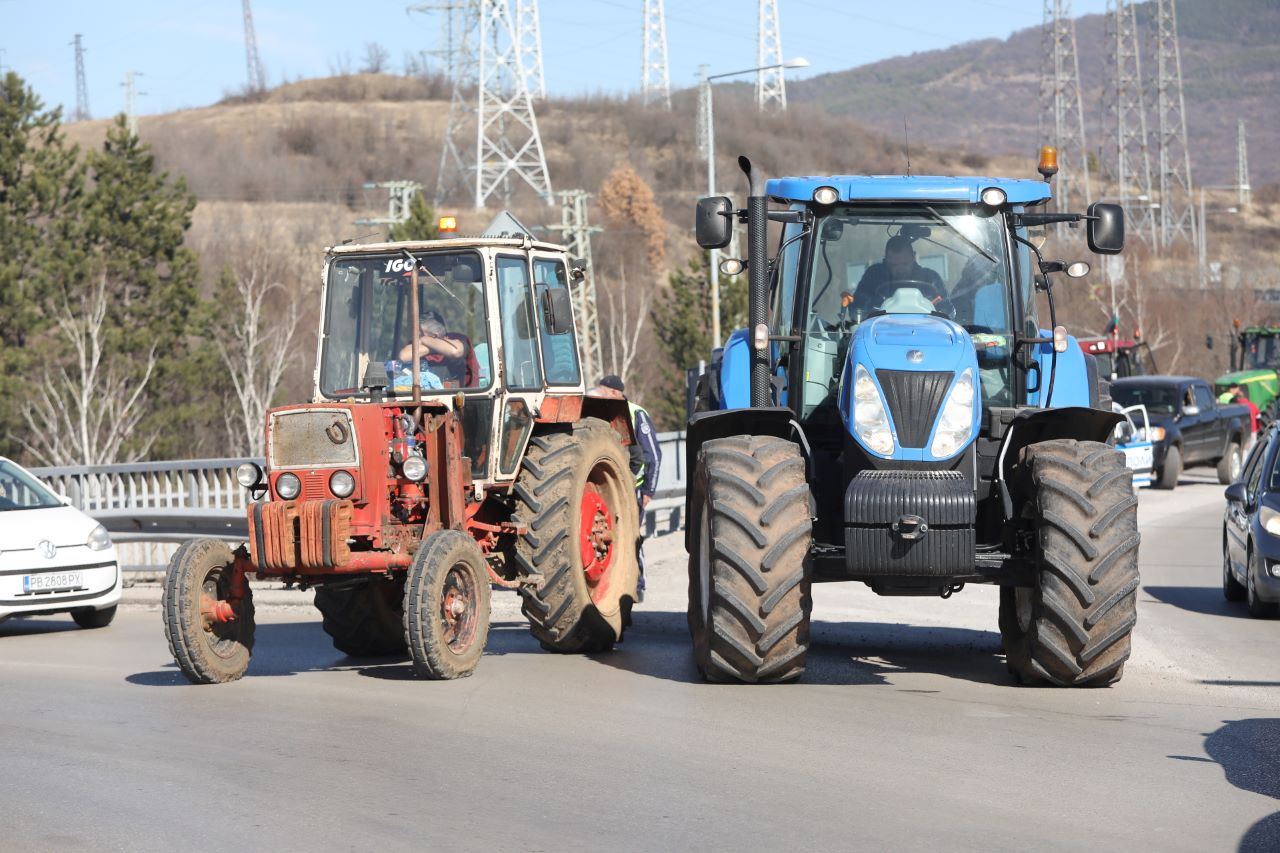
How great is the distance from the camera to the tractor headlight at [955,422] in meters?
10.0

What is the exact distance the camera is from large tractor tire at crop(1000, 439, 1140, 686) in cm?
979

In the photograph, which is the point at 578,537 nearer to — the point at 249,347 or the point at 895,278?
the point at 895,278

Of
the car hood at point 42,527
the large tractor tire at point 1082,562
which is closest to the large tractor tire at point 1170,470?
the car hood at point 42,527

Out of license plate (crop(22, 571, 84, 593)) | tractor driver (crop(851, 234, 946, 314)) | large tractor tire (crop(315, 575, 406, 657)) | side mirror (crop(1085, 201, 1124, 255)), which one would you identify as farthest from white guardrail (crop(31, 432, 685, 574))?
side mirror (crop(1085, 201, 1124, 255))

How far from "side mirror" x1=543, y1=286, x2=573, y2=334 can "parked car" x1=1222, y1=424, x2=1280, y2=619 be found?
6.11m

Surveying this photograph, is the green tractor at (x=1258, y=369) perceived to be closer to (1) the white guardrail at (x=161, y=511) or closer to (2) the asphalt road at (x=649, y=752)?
(1) the white guardrail at (x=161, y=511)

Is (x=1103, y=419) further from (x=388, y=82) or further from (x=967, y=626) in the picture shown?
(x=388, y=82)

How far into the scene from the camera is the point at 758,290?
10.9m

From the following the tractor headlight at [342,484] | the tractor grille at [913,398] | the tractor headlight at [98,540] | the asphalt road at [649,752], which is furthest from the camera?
the tractor headlight at [98,540]

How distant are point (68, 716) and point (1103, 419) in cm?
611

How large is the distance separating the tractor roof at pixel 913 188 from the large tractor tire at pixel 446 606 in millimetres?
2895

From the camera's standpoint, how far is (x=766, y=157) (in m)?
121

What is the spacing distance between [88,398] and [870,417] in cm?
3522

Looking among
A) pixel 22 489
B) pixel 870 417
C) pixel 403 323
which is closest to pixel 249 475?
pixel 403 323
